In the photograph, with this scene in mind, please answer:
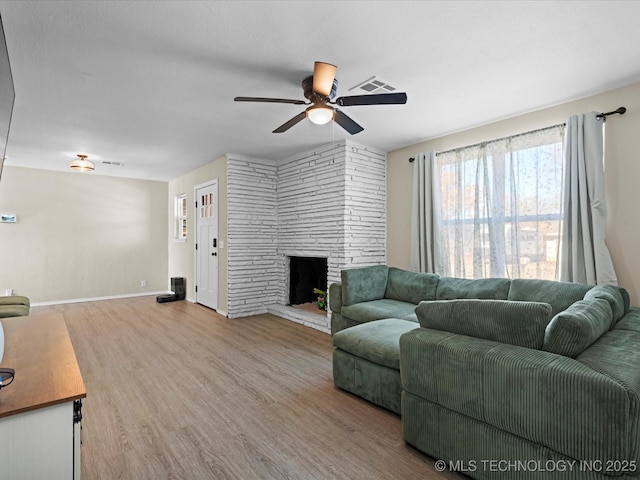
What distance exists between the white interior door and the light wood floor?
5.36ft

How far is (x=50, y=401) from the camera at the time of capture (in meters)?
1.12

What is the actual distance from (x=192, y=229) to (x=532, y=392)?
19.9ft

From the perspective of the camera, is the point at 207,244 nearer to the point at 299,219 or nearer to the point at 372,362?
the point at 299,219

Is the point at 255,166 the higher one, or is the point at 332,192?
the point at 255,166

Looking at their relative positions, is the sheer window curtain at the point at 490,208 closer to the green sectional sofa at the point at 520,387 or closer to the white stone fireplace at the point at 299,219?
the white stone fireplace at the point at 299,219

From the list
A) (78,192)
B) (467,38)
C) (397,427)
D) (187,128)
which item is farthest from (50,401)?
(78,192)

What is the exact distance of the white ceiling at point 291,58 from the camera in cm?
189

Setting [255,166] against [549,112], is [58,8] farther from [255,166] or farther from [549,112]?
[549,112]

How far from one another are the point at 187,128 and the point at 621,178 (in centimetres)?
446

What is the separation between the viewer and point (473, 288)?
344cm

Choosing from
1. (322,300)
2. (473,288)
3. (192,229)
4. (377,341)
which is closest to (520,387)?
(377,341)

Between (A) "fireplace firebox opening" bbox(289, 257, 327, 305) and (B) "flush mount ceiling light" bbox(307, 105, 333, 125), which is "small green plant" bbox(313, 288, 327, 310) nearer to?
(A) "fireplace firebox opening" bbox(289, 257, 327, 305)

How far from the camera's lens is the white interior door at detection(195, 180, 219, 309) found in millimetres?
5505

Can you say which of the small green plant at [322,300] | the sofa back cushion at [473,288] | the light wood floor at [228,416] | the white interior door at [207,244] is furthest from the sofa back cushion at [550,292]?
the white interior door at [207,244]
